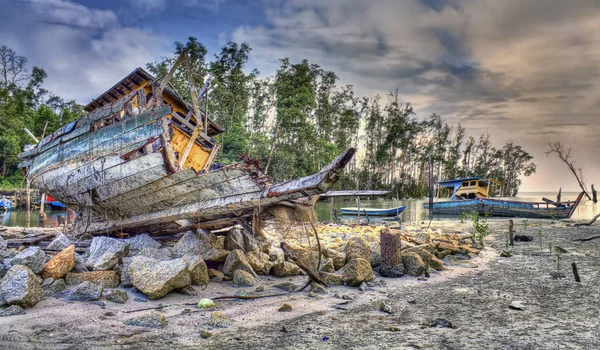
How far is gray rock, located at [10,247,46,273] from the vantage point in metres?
4.82

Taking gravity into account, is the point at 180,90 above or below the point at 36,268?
Answer: above

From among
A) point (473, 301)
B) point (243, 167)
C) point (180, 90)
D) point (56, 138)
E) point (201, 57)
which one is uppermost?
point (201, 57)

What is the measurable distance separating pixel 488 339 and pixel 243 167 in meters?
3.68

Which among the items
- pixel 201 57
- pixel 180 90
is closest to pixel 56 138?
pixel 180 90

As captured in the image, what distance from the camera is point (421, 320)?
4309 millimetres

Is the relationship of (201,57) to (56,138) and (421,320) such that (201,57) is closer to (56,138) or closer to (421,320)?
(56,138)

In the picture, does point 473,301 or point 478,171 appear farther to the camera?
point 478,171

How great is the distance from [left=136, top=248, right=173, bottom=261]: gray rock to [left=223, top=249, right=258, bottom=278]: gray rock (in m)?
0.93

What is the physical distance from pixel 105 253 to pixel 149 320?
2.09 meters

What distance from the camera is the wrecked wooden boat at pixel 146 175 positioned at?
5.49 meters

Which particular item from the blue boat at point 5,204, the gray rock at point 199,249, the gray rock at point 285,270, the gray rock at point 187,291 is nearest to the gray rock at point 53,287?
the gray rock at point 187,291

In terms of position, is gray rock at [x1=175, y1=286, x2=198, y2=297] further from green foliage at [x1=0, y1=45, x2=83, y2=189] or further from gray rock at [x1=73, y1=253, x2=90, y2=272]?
green foliage at [x1=0, y1=45, x2=83, y2=189]

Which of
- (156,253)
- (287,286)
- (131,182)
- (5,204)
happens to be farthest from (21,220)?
(287,286)

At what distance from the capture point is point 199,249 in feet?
20.0
